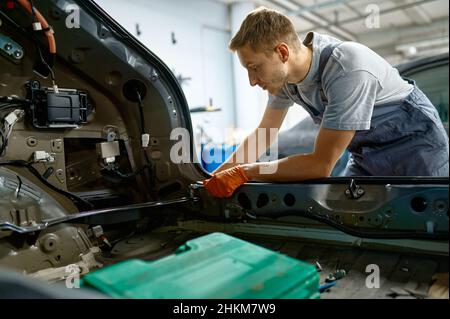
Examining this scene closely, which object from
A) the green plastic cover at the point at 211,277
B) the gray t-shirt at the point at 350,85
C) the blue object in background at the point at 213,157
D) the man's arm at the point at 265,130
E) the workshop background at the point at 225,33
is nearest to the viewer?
the green plastic cover at the point at 211,277

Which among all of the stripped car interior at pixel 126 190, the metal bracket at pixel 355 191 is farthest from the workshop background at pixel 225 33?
the metal bracket at pixel 355 191

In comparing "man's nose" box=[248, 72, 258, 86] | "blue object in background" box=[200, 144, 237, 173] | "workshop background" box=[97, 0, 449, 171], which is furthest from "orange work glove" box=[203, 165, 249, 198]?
"workshop background" box=[97, 0, 449, 171]

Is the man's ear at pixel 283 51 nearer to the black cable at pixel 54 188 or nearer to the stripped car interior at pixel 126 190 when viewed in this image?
the stripped car interior at pixel 126 190

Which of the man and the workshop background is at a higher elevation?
the workshop background

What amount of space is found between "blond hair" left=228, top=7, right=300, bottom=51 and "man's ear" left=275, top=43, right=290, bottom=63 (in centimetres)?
2

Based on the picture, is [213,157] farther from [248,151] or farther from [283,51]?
[283,51]

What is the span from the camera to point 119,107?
194 centimetres

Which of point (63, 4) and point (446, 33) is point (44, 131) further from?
point (446, 33)

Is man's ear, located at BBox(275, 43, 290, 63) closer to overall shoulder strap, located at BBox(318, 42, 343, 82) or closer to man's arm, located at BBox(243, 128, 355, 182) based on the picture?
overall shoulder strap, located at BBox(318, 42, 343, 82)

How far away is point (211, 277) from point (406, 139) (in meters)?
1.31

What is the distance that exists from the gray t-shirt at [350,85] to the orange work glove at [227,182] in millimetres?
430

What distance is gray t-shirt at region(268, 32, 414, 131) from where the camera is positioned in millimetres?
A: 1450

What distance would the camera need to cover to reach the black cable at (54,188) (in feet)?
5.25
